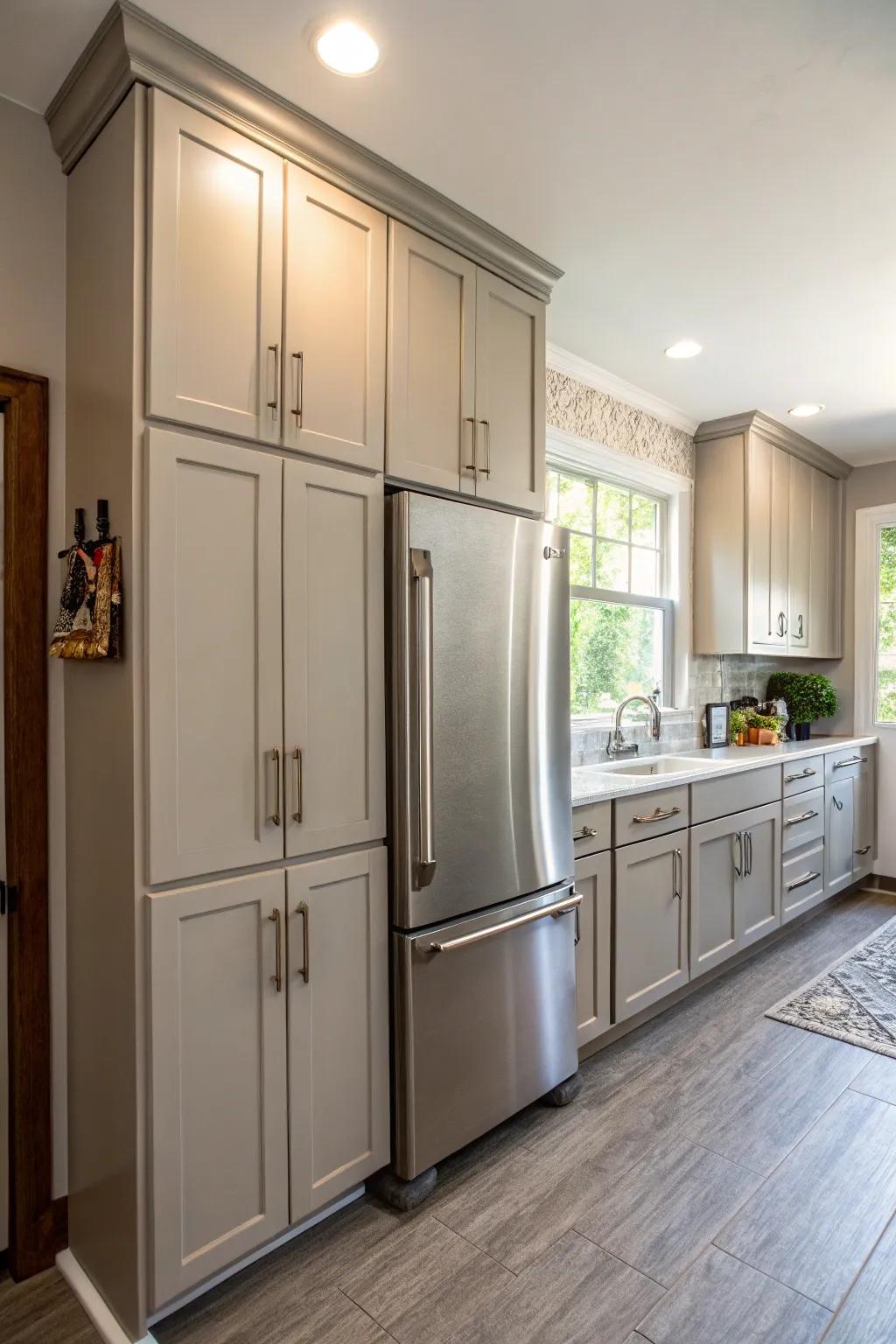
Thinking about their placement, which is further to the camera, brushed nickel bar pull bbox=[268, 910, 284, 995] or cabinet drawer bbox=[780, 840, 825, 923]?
cabinet drawer bbox=[780, 840, 825, 923]

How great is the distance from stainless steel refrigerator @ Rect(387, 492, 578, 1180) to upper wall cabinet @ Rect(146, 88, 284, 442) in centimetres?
48

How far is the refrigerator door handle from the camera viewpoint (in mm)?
1985

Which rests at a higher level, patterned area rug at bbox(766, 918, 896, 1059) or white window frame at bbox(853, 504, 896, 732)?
white window frame at bbox(853, 504, 896, 732)

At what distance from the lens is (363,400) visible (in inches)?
76.8

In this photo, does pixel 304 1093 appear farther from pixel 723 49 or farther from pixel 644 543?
pixel 644 543

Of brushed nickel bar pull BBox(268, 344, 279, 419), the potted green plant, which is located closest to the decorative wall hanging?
brushed nickel bar pull BBox(268, 344, 279, 419)

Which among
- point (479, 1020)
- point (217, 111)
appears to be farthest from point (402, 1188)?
point (217, 111)

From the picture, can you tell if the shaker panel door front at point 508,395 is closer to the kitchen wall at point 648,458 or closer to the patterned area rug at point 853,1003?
the kitchen wall at point 648,458

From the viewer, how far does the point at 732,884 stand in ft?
11.1

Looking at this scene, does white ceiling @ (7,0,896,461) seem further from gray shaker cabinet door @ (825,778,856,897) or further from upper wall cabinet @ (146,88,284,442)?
gray shaker cabinet door @ (825,778,856,897)

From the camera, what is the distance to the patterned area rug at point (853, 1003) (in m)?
2.92

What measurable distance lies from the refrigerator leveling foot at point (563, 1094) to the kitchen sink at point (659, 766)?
125cm

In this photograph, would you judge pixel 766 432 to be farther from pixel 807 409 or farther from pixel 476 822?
pixel 476 822

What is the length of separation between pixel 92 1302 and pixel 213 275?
220 centimetres
